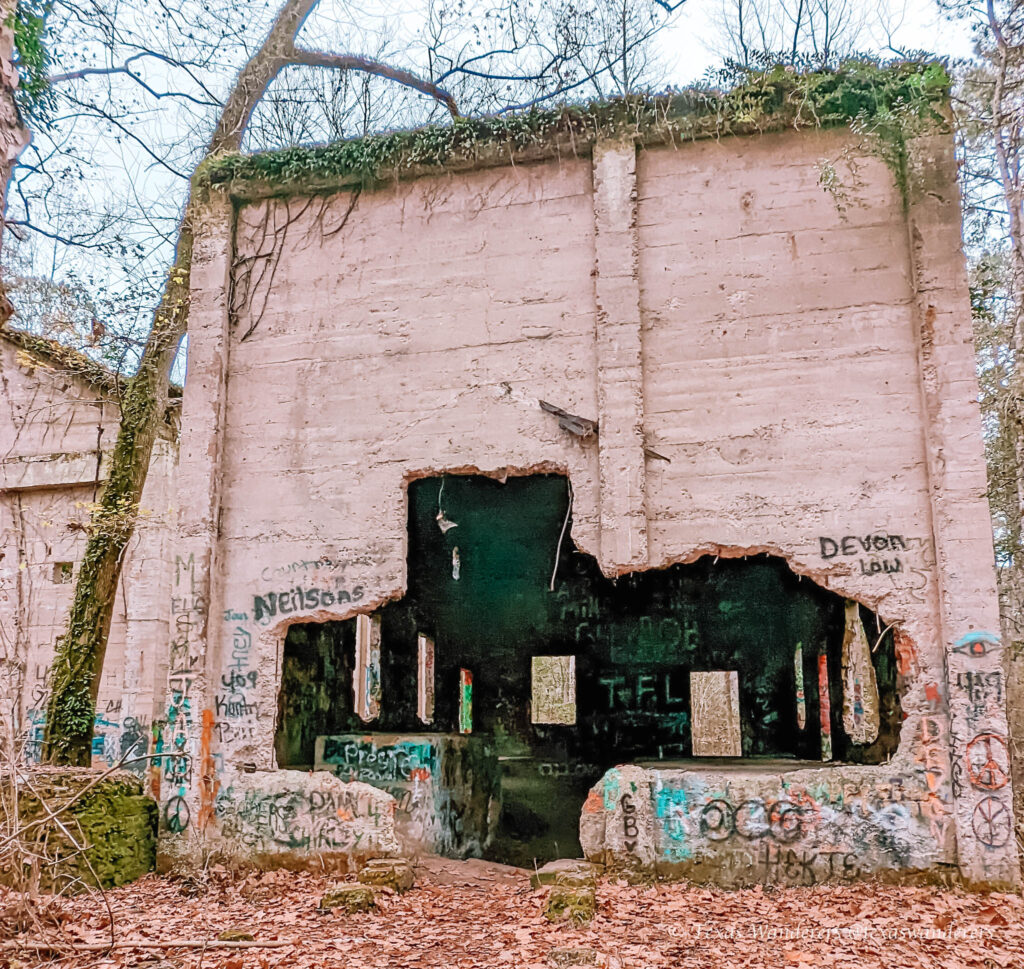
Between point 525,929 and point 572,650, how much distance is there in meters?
8.62

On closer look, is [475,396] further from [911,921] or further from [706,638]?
[706,638]

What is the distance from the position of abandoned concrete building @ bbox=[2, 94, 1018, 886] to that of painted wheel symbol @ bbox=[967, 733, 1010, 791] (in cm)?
2

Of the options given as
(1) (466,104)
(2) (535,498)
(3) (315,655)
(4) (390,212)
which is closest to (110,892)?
(3) (315,655)

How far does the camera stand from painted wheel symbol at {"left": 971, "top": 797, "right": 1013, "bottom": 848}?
24.8ft

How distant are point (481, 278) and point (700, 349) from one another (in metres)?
2.44

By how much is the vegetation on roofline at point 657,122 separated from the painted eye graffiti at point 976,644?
452cm

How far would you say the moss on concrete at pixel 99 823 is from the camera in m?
8.42

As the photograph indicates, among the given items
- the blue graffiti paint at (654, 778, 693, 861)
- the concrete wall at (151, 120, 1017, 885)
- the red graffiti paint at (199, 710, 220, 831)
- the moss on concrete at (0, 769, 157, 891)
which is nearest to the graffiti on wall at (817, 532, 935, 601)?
the concrete wall at (151, 120, 1017, 885)

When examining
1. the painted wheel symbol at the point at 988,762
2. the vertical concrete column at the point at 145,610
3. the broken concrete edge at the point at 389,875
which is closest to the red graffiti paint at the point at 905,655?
the painted wheel symbol at the point at 988,762

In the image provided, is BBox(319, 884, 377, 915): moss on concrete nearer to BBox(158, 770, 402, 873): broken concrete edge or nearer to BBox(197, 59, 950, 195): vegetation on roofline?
BBox(158, 770, 402, 873): broken concrete edge

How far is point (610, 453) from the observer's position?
29.2 ft

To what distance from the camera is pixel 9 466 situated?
1467cm

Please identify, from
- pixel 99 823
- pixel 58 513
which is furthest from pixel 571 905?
pixel 58 513

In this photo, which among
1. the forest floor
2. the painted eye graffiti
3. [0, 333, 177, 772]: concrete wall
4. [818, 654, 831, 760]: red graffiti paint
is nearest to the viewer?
the forest floor
